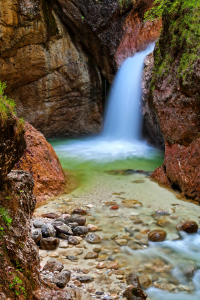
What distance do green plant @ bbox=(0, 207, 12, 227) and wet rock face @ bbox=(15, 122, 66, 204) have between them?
295cm

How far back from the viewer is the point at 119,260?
3008mm

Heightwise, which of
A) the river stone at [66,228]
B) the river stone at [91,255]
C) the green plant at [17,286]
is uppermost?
the green plant at [17,286]

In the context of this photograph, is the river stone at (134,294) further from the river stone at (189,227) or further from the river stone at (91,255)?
the river stone at (189,227)

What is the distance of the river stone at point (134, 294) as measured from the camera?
2.35 m

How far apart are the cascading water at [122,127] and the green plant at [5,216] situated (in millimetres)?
7295

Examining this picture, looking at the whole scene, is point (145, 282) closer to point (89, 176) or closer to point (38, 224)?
point (38, 224)

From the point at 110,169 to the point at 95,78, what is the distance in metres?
8.25

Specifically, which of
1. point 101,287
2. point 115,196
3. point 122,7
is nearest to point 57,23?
point 122,7

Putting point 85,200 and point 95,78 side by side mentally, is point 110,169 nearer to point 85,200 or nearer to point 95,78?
point 85,200

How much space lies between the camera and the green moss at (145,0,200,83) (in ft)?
16.6

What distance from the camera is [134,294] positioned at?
236cm

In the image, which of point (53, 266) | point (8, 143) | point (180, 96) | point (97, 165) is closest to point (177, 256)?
point (53, 266)

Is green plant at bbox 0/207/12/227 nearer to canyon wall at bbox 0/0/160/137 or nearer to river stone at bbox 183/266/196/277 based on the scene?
river stone at bbox 183/266/196/277

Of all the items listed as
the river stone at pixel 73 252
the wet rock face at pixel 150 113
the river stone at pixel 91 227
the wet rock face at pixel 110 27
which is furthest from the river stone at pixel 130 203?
the wet rock face at pixel 110 27
